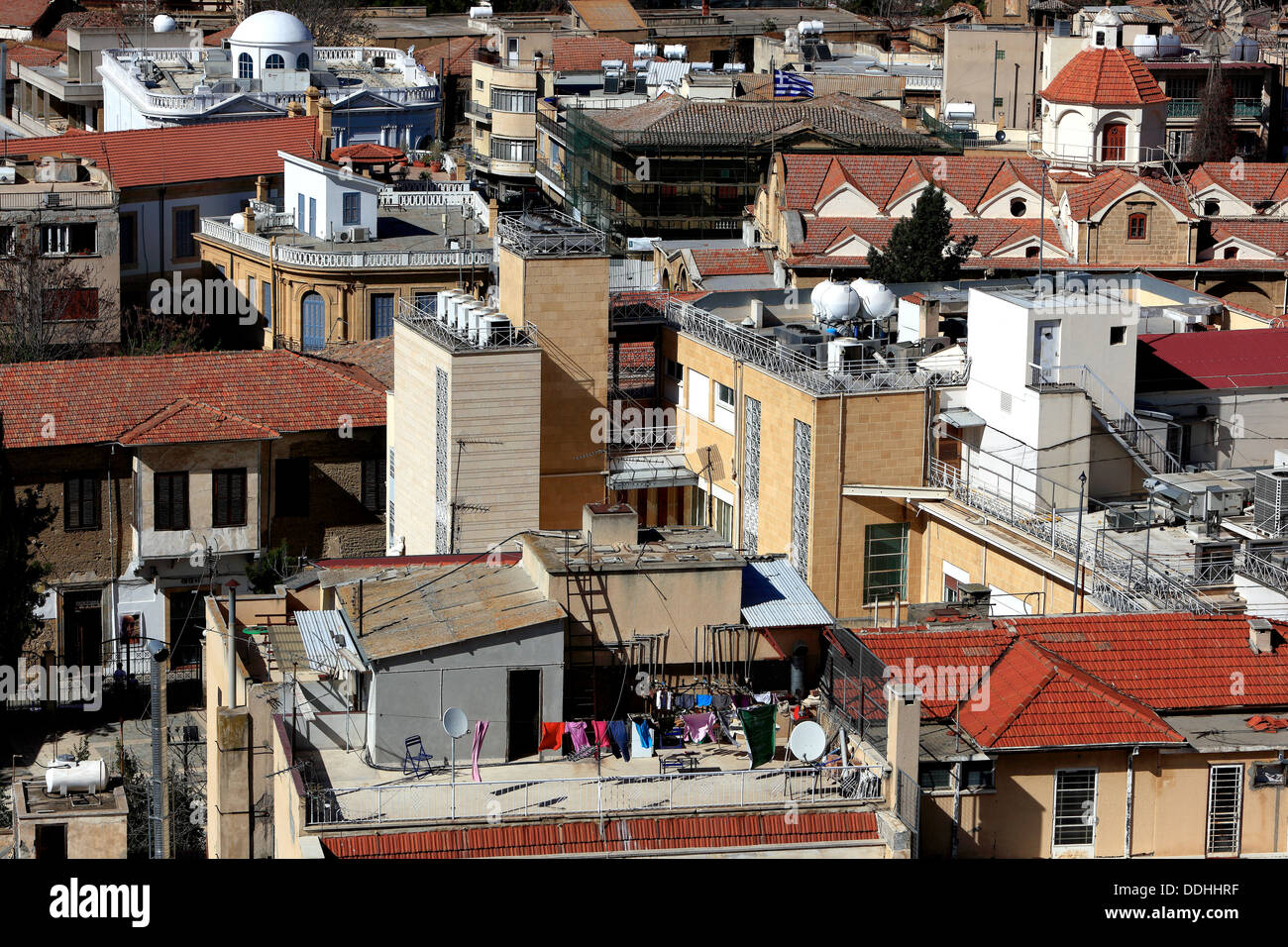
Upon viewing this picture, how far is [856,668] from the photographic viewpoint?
29453 millimetres

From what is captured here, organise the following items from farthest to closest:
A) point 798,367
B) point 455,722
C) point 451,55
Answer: point 451,55, point 798,367, point 455,722

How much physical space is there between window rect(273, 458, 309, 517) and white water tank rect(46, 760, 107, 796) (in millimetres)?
14227

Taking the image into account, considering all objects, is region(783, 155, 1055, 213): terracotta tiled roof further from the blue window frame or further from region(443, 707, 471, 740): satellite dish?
region(443, 707, 471, 740): satellite dish

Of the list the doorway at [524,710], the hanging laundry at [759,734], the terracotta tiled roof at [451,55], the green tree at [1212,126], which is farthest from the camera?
the terracotta tiled roof at [451,55]

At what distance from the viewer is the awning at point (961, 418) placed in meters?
41.0

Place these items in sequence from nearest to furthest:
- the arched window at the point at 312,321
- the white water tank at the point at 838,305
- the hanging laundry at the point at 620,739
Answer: the hanging laundry at the point at 620,739 → the white water tank at the point at 838,305 → the arched window at the point at 312,321

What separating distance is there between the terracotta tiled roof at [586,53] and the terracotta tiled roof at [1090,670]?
2927 inches

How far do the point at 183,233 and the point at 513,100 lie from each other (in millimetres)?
28529

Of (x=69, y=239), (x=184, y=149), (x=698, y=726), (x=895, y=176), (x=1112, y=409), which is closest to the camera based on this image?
(x=698, y=726)

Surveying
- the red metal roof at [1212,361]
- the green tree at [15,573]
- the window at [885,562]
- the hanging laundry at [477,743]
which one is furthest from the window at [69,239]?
the hanging laundry at [477,743]

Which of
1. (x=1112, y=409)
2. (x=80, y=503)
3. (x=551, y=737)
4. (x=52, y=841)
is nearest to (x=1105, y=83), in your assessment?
(x=1112, y=409)

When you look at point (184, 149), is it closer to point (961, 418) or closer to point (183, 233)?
point (183, 233)

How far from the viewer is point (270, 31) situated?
291ft

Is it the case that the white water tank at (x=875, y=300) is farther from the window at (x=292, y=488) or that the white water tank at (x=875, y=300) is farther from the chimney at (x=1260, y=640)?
the chimney at (x=1260, y=640)
